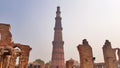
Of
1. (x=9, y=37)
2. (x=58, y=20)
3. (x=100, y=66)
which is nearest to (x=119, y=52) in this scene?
(x=100, y=66)

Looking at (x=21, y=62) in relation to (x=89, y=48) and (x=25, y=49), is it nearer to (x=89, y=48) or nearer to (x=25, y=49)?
(x=25, y=49)

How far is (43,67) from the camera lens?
3925cm

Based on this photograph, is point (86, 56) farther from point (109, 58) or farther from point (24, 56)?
point (24, 56)

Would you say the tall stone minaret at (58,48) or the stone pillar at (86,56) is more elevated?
the tall stone minaret at (58,48)

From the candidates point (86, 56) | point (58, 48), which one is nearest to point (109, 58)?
point (86, 56)

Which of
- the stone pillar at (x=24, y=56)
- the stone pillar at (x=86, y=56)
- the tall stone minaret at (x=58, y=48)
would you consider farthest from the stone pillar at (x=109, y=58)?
the tall stone minaret at (x=58, y=48)

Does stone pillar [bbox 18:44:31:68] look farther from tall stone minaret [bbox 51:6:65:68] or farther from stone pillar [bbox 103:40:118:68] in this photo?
tall stone minaret [bbox 51:6:65:68]

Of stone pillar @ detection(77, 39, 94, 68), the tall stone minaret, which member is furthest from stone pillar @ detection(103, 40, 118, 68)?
the tall stone minaret

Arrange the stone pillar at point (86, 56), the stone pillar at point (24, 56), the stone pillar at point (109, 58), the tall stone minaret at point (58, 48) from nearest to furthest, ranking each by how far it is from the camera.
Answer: the stone pillar at point (86, 56), the stone pillar at point (109, 58), the stone pillar at point (24, 56), the tall stone minaret at point (58, 48)

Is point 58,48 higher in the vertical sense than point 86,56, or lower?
higher

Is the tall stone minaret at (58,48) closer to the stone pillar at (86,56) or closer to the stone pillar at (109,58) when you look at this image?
the stone pillar at (109,58)

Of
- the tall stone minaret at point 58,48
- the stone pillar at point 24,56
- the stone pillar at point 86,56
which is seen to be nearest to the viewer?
the stone pillar at point 86,56

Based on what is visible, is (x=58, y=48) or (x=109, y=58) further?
(x=58, y=48)

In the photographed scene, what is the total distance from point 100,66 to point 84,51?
52.6 feet
